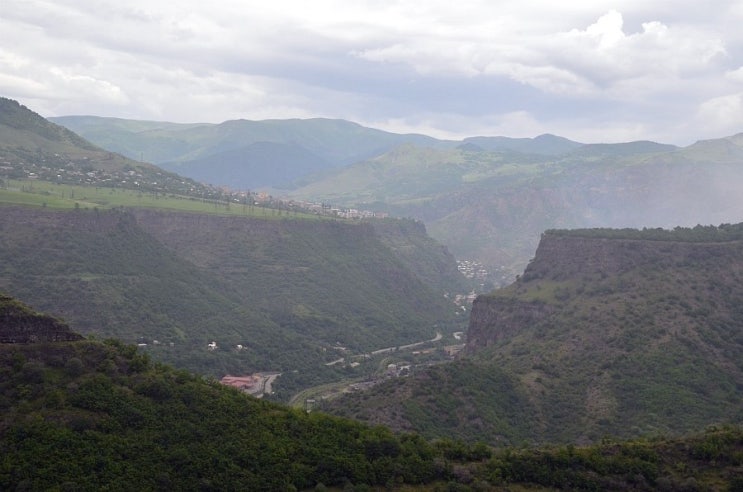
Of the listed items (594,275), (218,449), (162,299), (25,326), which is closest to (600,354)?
(594,275)

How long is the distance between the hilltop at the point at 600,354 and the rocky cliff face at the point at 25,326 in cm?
3888

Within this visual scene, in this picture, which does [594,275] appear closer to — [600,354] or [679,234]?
[679,234]

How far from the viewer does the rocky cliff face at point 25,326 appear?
56656 millimetres

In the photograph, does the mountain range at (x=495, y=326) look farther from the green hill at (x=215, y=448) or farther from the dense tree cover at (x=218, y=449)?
the dense tree cover at (x=218, y=449)

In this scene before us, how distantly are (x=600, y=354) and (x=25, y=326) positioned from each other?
7971 centimetres

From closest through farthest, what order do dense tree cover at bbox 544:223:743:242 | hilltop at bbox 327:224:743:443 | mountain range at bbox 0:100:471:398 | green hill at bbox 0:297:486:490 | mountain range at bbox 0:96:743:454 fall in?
green hill at bbox 0:297:486:490
hilltop at bbox 327:224:743:443
mountain range at bbox 0:96:743:454
dense tree cover at bbox 544:223:743:242
mountain range at bbox 0:100:471:398

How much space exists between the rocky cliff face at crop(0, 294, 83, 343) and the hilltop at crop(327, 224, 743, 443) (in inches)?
1531

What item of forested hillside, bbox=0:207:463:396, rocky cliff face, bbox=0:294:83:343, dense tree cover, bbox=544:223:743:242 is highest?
dense tree cover, bbox=544:223:743:242

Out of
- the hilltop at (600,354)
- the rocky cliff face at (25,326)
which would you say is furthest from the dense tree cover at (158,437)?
the hilltop at (600,354)

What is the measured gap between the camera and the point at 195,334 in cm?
15500

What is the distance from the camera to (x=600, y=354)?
11262 centimetres

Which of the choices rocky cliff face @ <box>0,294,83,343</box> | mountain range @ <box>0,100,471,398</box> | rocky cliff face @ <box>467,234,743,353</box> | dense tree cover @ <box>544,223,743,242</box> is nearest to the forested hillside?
mountain range @ <box>0,100,471,398</box>

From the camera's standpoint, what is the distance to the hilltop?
92875 millimetres

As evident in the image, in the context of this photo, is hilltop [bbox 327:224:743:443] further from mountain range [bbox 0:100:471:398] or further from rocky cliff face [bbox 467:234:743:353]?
mountain range [bbox 0:100:471:398]
